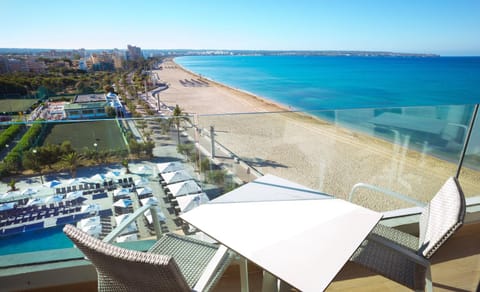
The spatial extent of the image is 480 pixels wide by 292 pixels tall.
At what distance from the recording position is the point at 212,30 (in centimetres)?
4650

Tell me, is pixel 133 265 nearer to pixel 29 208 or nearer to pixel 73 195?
pixel 73 195

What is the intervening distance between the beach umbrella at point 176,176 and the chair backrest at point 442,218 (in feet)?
4.90

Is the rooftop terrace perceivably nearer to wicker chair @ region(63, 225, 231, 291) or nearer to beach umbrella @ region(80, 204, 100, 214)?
beach umbrella @ region(80, 204, 100, 214)

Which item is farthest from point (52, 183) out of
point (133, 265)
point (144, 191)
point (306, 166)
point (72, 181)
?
point (306, 166)

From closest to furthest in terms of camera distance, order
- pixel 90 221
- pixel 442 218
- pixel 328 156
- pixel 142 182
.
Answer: pixel 442 218, pixel 90 221, pixel 142 182, pixel 328 156

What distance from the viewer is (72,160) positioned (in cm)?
181

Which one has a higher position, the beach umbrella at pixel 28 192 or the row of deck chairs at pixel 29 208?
the beach umbrella at pixel 28 192

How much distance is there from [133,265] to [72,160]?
1.39 metres

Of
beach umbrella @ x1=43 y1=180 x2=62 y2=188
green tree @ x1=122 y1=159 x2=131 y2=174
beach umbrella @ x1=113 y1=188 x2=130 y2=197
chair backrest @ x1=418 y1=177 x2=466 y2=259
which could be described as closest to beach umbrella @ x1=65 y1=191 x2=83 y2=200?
beach umbrella @ x1=43 y1=180 x2=62 y2=188

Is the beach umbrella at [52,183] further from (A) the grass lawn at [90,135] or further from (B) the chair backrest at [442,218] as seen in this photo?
(B) the chair backrest at [442,218]

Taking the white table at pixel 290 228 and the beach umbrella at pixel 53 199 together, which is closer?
the white table at pixel 290 228

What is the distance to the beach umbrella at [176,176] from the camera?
80.8 inches

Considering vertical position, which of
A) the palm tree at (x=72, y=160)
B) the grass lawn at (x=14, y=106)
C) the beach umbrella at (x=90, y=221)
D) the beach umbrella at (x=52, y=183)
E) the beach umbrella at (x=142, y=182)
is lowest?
the grass lawn at (x=14, y=106)

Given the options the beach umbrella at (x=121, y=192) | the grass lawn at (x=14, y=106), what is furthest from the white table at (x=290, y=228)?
the grass lawn at (x=14, y=106)
